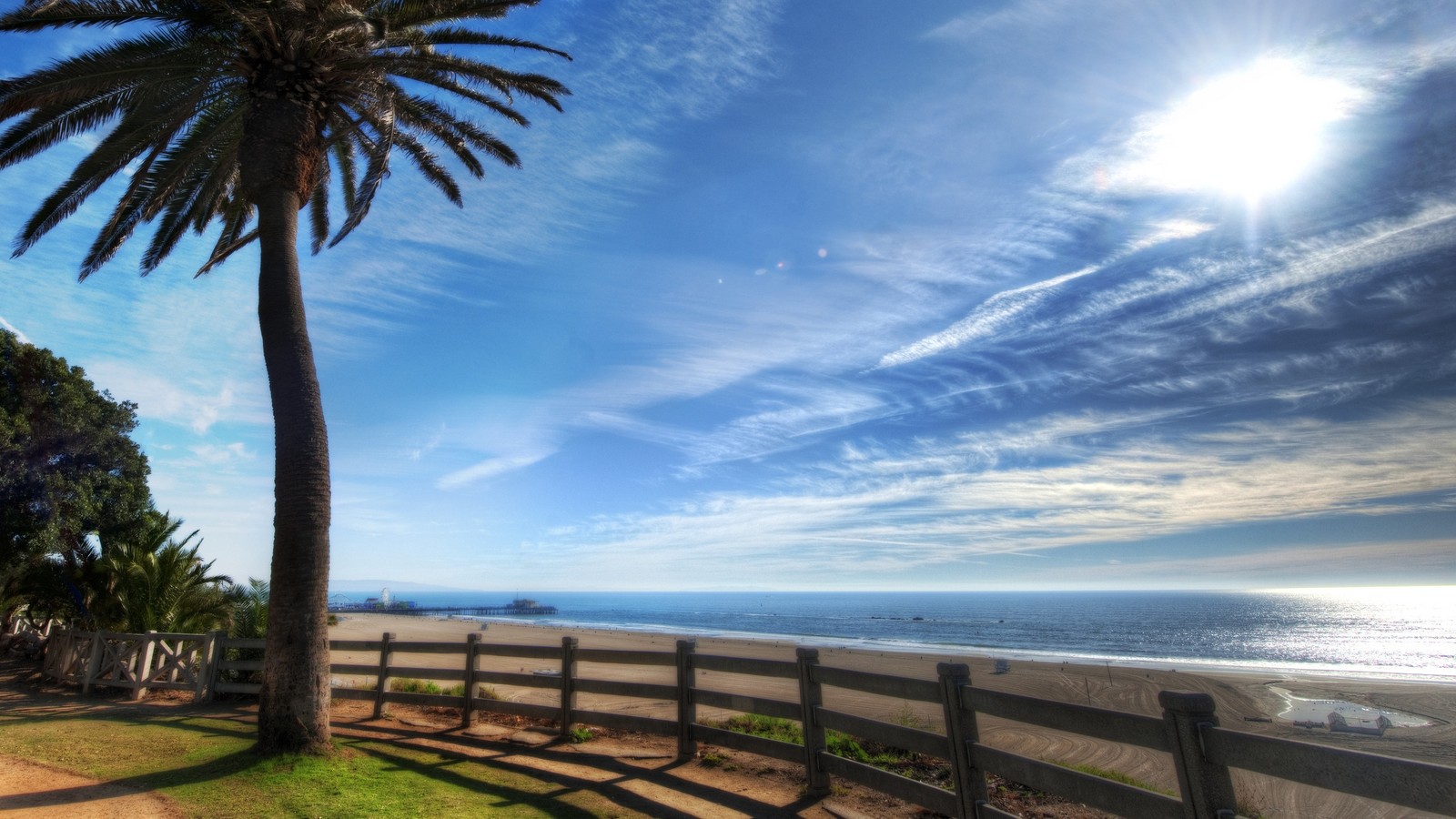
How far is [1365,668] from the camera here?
47.2 metres

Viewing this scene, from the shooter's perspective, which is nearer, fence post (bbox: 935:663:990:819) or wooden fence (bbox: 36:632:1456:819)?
wooden fence (bbox: 36:632:1456:819)

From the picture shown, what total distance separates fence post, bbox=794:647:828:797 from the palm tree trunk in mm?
5921

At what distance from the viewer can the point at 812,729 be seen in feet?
24.5

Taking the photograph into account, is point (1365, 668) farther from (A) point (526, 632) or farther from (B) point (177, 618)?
(B) point (177, 618)

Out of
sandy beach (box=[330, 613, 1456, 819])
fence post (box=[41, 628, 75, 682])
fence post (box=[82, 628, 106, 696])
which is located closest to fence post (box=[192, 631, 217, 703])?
fence post (box=[82, 628, 106, 696])

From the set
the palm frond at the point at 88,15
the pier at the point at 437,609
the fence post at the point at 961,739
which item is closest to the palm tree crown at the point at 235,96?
the palm frond at the point at 88,15

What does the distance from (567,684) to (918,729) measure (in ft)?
16.2

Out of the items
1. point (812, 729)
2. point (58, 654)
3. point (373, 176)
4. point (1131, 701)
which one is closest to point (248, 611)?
point (58, 654)

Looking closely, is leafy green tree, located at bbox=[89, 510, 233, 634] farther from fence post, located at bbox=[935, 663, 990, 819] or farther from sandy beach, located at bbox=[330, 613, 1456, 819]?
fence post, located at bbox=[935, 663, 990, 819]

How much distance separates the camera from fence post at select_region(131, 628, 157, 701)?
44.8 ft

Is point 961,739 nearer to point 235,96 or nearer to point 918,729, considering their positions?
point 918,729

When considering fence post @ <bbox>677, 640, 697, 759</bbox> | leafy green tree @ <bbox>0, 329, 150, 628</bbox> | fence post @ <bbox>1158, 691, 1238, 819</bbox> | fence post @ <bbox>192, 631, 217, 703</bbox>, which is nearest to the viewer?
fence post @ <bbox>1158, 691, 1238, 819</bbox>

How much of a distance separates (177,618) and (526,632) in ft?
151

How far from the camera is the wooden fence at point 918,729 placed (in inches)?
146
